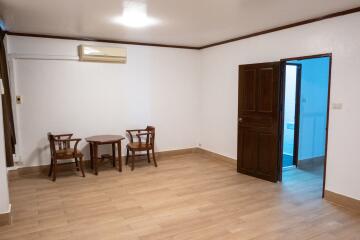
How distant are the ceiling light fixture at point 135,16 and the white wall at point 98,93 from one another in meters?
1.42

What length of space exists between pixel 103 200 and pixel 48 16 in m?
2.59

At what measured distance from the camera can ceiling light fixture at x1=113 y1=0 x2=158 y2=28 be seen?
319cm

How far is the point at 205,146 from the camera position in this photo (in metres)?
6.16

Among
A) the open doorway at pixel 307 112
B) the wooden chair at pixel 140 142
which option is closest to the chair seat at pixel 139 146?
the wooden chair at pixel 140 142

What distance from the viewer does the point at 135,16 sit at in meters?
3.65

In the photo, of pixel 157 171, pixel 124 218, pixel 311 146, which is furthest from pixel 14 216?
pixel 311 146

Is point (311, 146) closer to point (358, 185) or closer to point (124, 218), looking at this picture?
point (358, 185)

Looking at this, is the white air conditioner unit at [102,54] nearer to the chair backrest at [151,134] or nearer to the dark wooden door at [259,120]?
the chair backrest at [151,134]

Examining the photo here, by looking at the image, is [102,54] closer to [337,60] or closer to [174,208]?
[174,208]

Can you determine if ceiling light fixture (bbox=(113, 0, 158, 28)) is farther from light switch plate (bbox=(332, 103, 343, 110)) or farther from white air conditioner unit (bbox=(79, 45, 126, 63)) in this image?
light switch plate (bbox=(332, 103, 343, 110))

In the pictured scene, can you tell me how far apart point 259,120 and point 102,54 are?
306cm

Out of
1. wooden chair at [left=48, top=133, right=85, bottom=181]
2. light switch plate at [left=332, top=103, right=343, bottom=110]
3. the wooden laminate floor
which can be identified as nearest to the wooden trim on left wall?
the wooden laminate floor

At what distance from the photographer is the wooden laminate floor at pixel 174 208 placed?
9.16 feet

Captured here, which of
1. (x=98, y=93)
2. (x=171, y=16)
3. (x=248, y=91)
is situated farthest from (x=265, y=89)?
(x=98, y=93)
